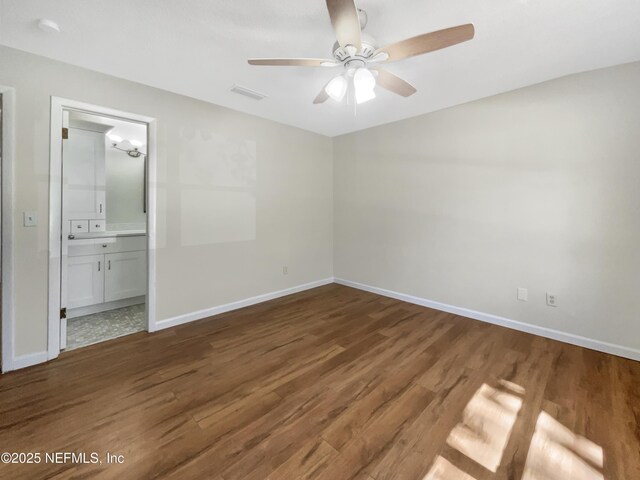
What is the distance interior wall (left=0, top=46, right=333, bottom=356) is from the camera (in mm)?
2160

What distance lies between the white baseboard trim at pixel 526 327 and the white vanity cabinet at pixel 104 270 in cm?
338

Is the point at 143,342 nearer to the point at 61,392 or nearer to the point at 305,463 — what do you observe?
the point at 61,392

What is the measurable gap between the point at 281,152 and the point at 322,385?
3.13 meters

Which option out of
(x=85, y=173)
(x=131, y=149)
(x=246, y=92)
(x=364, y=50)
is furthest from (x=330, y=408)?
(x=131, y=149)

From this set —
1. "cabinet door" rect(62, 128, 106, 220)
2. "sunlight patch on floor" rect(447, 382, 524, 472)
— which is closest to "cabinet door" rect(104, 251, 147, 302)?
"cabinet door" rect(62, 128, 106, 220)

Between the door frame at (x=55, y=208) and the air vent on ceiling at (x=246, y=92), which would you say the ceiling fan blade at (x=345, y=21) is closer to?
the air vent on ceiling at (x=246, y=92)

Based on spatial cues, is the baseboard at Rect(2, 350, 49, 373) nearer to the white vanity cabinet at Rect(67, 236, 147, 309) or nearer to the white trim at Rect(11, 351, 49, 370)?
the white trim at Rect(11, 351, 49, 370)

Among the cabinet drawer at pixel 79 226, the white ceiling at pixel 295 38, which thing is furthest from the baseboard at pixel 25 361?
the white ceiling at pixel 295 38

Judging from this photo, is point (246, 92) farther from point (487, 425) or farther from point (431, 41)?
point (487, 425)

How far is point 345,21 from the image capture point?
1425 mm

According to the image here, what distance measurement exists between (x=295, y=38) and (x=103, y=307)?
3.79 meters

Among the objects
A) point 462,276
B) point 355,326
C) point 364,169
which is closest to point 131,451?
point 355,326

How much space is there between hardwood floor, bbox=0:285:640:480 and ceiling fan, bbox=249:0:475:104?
221cm

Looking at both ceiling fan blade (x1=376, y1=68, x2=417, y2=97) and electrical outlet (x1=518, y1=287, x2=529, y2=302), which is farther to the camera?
electrical outlet (x1=518, y1=287, x2=529, y2=302)
